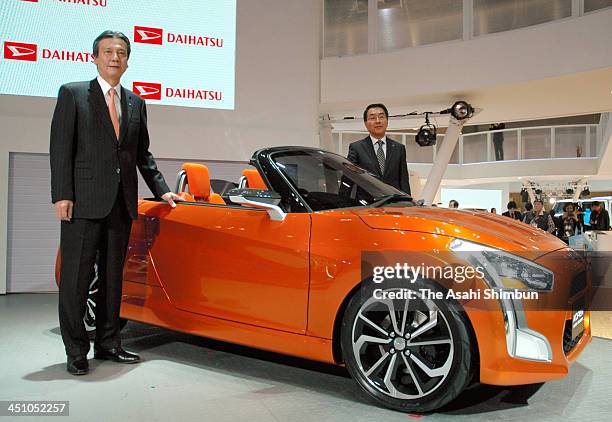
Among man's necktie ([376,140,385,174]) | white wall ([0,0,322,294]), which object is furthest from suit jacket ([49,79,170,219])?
white wall ([0,0,322,294])

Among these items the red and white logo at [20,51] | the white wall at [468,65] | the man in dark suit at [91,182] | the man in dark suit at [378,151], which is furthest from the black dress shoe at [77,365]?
the white wall at [468,65]

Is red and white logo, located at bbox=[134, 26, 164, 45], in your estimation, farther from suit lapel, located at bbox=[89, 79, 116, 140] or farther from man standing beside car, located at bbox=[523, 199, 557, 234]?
man standing beside car, located at bbox=[523, 199, 557, 234]

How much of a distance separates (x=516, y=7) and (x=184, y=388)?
22.1ft

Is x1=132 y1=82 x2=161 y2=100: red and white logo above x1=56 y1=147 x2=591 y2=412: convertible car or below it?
above

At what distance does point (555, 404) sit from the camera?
2.62 m

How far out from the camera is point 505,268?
2.34 meters

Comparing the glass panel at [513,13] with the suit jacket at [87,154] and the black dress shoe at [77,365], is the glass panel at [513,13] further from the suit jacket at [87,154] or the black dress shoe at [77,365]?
the black dress shoe at [77,365]

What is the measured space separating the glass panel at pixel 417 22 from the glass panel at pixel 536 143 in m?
9.01

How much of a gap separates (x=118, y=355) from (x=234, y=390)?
886 mm

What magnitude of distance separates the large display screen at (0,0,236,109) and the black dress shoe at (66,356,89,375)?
372cm

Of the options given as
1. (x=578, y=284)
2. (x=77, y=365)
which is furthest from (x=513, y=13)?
(x=77, y=365)

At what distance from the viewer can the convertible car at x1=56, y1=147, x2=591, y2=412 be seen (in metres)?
2.31

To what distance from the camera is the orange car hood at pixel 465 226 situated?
245 cm

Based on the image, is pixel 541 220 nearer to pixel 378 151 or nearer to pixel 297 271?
pixel 378 151
